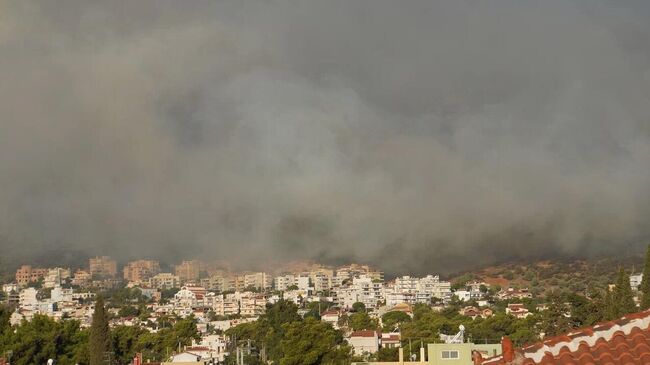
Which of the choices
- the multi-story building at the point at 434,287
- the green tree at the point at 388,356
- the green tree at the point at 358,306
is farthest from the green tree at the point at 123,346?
the multi-story building at the point at 434,287

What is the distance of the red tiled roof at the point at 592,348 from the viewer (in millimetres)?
7375

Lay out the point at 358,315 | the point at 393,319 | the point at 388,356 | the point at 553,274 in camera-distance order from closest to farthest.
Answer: the point at 388,356
the point at 393,319
the point at 358,315
the point at 553,274

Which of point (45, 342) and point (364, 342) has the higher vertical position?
point (364, 342)

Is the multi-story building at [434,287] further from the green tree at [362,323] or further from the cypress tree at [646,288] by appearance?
the cypress tree at [646,288]

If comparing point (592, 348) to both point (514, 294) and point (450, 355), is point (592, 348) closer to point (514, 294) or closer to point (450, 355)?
point (450, 355)

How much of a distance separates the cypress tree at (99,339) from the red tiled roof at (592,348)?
47213 millimetres

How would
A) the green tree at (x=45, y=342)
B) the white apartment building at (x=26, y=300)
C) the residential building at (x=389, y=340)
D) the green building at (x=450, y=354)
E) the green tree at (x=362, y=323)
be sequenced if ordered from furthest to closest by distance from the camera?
1. the white apartment building at (x=26, y=300)
2. the green tree at (x=362, y=323)
3. the residential building at (x=389, y=340)
4. the green tree at (x=45, y=342)
5. the green building at (x=450, y=354)

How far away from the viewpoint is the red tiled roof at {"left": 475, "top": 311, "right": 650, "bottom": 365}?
24.2 ft

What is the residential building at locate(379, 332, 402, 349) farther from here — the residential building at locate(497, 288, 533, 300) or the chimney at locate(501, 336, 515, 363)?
the chimney at locate(501, 336, 515, 363)

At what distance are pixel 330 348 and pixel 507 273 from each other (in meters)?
140

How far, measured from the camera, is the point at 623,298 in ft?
166

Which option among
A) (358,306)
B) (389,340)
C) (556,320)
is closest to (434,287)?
(358,306)

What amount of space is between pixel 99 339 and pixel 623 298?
2631 cm

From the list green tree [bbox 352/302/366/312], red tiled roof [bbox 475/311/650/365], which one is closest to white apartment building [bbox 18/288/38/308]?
green tree [bbox 352/302/366/312]
